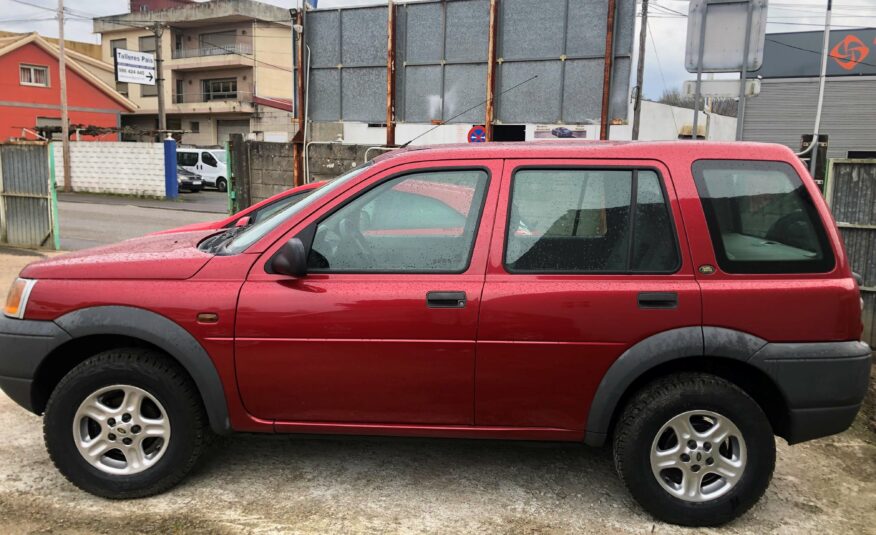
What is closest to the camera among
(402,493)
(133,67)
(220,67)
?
(402,493)

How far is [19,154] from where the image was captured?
1086 cm

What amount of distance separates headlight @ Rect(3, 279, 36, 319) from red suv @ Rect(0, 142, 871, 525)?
17 millimetres

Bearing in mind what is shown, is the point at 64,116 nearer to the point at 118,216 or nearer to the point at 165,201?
the point at 165,201

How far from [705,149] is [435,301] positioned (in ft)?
4.87

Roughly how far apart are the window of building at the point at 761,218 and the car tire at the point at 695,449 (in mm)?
605

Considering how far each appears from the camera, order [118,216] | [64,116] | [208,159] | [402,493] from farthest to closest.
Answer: [208,159] < [64,116] < [118,216] < [402,493]

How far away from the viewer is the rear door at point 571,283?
3104 millimetres

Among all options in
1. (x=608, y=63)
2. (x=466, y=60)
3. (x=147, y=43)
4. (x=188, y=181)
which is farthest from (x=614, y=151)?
(x=147, y=43)

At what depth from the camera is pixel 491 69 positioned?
33.5ft

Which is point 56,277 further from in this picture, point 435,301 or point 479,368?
point 479,368

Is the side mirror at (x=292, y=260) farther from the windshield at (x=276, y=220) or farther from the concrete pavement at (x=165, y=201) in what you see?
the concrete pavement at (x=165, y=201)

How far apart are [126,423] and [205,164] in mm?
28817

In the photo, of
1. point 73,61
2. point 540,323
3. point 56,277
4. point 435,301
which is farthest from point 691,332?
point 73,61

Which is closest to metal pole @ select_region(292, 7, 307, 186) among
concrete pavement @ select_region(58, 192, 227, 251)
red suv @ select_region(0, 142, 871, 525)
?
concrete pavement @ select_region(58, 192, 227, 251)
